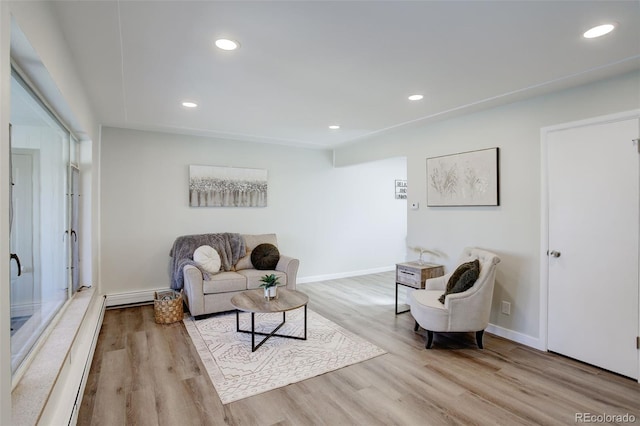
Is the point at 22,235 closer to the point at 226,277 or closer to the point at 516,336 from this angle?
the point at 226,277

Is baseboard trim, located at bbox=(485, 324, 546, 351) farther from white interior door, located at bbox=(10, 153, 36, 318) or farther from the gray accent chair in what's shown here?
white interior door, located at bbox=(10, 153, 36, 318)

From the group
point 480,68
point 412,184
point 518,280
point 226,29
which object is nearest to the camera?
point 226,29

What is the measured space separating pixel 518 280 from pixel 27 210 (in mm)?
4163

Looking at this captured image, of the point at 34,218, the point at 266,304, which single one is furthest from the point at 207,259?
the point at 34,218

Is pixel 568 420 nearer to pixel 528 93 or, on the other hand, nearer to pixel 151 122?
pixel 528 93

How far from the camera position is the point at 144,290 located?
15.0 ft

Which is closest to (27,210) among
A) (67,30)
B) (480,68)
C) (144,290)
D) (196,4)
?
(67,30)

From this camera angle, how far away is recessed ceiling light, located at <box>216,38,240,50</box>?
213cm

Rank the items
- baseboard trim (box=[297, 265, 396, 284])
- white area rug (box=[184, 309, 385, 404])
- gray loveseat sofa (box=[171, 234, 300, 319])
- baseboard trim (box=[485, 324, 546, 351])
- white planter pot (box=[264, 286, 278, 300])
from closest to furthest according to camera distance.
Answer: white area rug (box=[184, 309, 385, 404])
baseboard trim (box=[485, 324, 546, 351])
white planter pot (box=[264, 286, 278, 300])
gray loveseat sofa (box=[171, 234, 300, 319])
baseboard trim (box=[297, 265, 396, 284])

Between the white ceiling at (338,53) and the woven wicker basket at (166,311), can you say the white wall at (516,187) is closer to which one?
the white ceiling at (338,53)

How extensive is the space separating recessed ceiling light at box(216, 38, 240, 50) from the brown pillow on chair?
9.16ft

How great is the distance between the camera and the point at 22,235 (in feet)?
6.45

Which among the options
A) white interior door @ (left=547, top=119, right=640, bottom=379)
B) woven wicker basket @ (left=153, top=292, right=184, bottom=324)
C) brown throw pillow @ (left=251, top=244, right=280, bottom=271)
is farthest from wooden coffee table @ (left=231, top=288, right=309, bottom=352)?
white interior door @ (left=547, top=119, right=640, bottom=379)

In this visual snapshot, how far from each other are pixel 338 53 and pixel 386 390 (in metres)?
2.51
